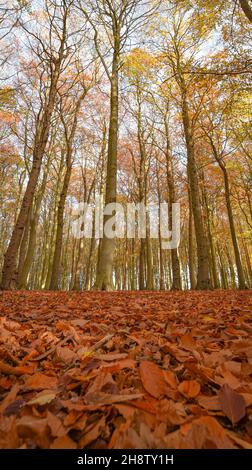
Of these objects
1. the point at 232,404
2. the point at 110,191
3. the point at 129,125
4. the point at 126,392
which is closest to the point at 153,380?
the point at 126,392

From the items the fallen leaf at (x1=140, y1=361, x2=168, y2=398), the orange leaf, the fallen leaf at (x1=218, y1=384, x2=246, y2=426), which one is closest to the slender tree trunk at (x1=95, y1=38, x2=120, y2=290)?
the fallen leaf at (x1=140, y1=361, x2=168, y2=398)

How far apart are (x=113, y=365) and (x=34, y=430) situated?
1.73 ft

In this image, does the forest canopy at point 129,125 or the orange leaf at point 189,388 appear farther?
the forest canopy at point 129,125

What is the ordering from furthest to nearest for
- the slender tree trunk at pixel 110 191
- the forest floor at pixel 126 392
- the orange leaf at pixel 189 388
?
the slender tree trunk at pixel 110 191, the orange leaf at pixel 189 388, the forest floor at pixel 126 392

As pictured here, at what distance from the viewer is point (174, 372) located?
130 cm

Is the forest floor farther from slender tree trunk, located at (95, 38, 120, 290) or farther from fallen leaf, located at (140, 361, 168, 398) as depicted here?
slender tree trunk, located at (95, 38, 120, 290)

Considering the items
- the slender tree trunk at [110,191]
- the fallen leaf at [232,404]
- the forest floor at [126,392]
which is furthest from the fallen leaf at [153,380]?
the slender tree trunk at [110,191]

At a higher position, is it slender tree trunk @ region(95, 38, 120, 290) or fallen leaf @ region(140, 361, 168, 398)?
slender tree trunk @ region(95, 38, 120, 290)

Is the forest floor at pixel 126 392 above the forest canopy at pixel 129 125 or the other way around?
the other way around

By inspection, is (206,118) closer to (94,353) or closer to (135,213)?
(135,213)

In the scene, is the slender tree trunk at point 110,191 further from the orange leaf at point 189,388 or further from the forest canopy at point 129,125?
the orange leaf at point 189,388

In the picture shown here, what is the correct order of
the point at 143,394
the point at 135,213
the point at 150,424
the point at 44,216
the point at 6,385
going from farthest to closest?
the point at 44,216 < the point at 135,213 < the point at 6,385 < the point at 143,394 < the point at 150,424

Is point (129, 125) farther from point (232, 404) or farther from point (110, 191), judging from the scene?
point (232, 404)

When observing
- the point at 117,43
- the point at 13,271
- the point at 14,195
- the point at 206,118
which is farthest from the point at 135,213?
the point at 13,271
